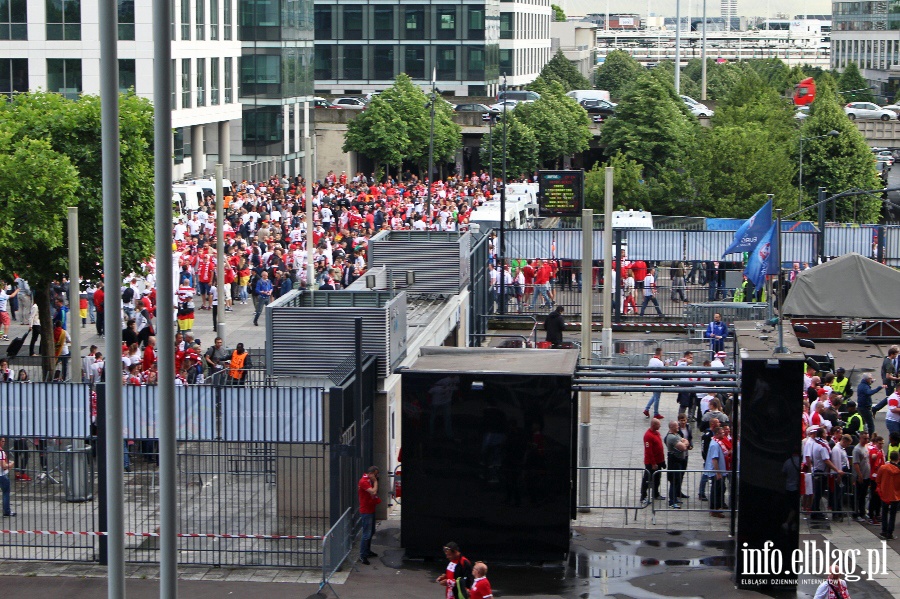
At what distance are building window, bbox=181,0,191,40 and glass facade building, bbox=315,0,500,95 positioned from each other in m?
36.7

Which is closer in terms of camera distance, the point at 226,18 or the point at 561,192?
the point at 561,192

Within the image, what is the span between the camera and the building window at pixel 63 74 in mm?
54094

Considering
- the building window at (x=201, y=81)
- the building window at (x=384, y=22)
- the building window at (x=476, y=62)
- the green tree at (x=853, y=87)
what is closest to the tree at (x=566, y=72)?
the building window at (x=476, y=62)

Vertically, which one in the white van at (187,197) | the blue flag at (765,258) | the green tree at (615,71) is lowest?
the blue flag at (765,258)

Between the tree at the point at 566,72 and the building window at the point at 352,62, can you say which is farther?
the tree at the point at 566,72

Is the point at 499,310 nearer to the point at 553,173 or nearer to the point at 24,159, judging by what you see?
the point at 553,173

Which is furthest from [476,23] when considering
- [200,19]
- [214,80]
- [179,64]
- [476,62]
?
[179,64]

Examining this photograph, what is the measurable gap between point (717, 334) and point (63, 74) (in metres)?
33.6

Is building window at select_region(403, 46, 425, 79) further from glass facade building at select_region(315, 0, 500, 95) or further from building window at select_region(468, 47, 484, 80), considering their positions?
building window at select_region(468, 47, 484, 80)

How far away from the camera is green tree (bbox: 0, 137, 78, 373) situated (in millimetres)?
26281

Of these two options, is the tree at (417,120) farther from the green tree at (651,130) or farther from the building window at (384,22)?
the building window at (384,22)

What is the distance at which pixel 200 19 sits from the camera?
6209 cm

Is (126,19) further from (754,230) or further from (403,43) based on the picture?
(403,43)

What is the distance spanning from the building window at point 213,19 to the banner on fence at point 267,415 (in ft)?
160
